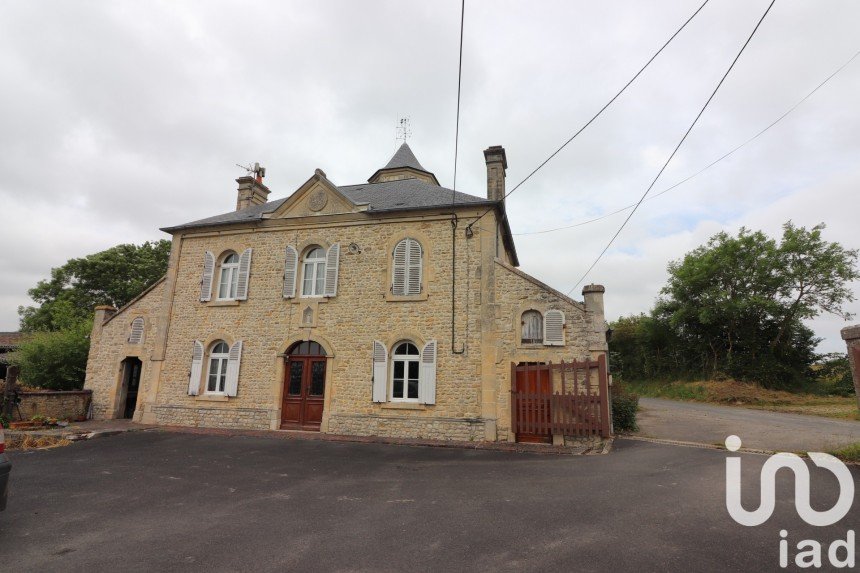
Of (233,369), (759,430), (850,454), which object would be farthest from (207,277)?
(759,430)

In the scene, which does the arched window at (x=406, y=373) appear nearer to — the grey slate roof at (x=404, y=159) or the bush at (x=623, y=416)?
the bush at (x=623, y=416)

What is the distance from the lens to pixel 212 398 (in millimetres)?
12773

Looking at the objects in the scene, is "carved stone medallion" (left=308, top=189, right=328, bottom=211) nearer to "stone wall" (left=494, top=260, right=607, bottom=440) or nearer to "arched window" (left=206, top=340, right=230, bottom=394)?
"arched window" (left=206, top=340, right=230, bottom=394)

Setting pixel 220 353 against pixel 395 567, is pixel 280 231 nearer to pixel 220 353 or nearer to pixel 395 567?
pixel 220 353

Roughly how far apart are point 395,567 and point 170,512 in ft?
11.5

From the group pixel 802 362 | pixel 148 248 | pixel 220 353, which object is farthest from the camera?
pixel 148 248

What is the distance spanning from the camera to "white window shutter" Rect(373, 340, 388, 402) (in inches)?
456

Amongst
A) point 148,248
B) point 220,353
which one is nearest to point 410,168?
point 220,353

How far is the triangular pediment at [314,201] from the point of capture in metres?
13.3

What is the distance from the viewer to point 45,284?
28.7 metres

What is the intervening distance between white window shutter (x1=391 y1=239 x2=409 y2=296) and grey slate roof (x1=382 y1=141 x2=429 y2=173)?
7.82 meters

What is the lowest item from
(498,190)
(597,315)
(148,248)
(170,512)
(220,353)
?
(170,512)

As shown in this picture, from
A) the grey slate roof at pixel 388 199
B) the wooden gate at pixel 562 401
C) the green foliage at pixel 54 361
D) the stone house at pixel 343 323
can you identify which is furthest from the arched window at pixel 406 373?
the green foliage at pixel 54 361

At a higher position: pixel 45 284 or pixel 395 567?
pixel 45 284
